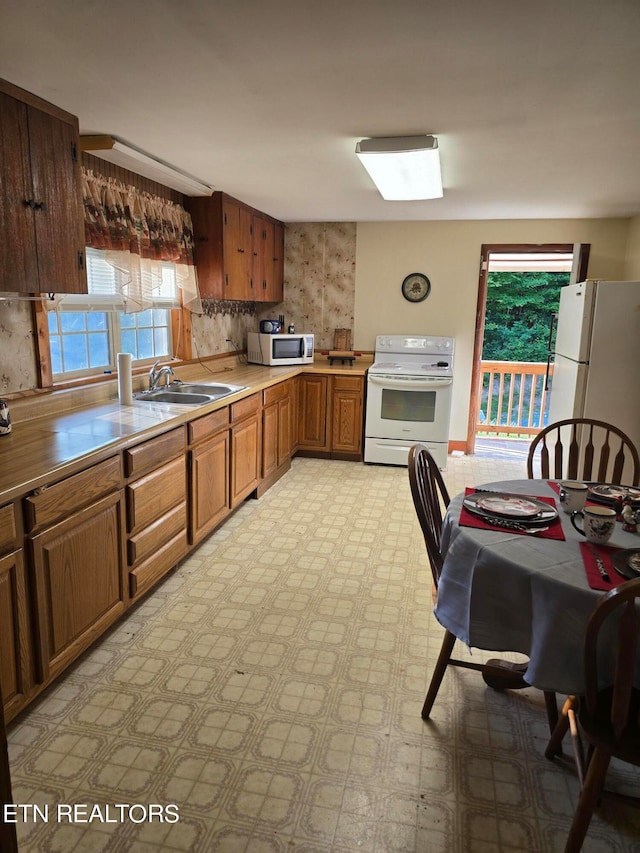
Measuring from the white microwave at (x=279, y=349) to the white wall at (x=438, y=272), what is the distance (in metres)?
0.64

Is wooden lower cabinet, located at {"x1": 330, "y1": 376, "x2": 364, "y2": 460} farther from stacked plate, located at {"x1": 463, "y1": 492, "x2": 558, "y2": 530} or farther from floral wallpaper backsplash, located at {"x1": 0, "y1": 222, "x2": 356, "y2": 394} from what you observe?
stacked plate, located at {"x1": 463, "y1": 492, "x2": 558, "y2": 530}

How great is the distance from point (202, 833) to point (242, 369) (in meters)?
3.71

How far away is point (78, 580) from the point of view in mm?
2111

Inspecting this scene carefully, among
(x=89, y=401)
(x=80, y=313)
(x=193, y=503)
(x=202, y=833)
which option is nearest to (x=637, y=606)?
(x=202, y=833)

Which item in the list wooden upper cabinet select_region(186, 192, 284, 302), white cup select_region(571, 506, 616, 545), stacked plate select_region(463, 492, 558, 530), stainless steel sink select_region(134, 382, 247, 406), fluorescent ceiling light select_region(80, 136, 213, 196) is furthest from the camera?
wooden upper cabinet select_region(186, 192, 284, 302)

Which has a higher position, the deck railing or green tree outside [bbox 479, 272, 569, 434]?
green tree outside [bbox 479, 272, 569, 434]

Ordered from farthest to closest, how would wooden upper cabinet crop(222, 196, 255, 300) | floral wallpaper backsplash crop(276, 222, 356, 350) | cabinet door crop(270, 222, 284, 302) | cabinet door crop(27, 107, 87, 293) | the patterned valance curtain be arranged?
floral wallpaper backsplash crop(276, 222, 356, 350)
cabinet door crop(270, 222, 284, 302)
wooden upper cabinet crop(222, 196, 255, 300)
the patterned valance curtain
cabinet door crop(27, 107, 87, 293)

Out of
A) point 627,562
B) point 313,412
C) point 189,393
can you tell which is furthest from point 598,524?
point 313,412

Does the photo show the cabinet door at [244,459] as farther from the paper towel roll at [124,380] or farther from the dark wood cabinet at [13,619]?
the dark wood cabinet at [13,619]

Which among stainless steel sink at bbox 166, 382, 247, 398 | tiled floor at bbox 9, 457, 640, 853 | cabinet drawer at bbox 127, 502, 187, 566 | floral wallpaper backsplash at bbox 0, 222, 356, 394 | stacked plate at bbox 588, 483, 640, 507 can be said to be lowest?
tiled floor at bbox 9, 457, 640, 853

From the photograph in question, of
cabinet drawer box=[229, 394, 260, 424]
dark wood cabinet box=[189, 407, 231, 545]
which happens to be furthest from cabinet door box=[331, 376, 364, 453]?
dark wood cabinet box=[189, 407, 231, 545]

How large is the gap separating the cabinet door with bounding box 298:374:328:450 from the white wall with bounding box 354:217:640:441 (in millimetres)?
855

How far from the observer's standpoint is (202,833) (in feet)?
5.04

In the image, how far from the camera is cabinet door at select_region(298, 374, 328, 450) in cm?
508
